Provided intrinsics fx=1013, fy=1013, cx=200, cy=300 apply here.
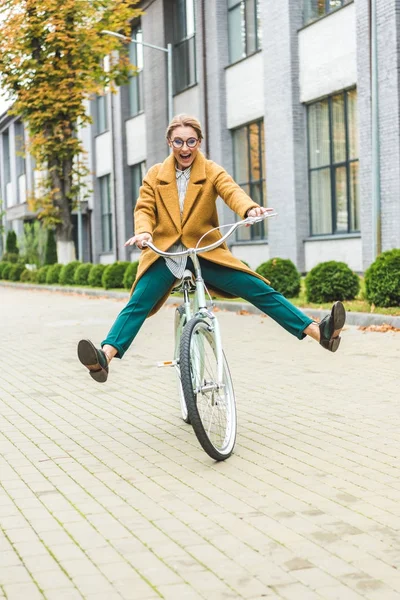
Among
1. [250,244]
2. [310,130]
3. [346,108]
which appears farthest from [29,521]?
[250,244]

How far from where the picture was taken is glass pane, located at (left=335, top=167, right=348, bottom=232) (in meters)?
22.9

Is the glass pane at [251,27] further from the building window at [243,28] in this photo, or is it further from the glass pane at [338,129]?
the glass pane at [338,129]

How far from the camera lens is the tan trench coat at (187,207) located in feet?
19.9

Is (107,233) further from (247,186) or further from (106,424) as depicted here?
(106,424)

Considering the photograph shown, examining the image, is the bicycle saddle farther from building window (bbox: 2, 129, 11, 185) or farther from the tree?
building window (bbox: 2, 129, 11, 185)

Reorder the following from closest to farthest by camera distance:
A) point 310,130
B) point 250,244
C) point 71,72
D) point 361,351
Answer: point 361,351, point 310,130, point 250,244, point 71,72

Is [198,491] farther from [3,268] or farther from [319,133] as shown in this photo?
[3,268]

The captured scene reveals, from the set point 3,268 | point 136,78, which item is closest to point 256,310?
point 136,78

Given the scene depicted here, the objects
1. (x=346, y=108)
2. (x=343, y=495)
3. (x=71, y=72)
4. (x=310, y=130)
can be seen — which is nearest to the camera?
(x=343, y=495)

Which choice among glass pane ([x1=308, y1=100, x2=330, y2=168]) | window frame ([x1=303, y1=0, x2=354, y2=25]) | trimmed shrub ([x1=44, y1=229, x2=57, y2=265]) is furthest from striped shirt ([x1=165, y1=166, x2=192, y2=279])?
trimmed shrub ([x1=44, y1=229, x2=57, y2=265])

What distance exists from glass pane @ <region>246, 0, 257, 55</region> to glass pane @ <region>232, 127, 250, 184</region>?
2.20 metres

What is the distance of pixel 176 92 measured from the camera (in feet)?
107

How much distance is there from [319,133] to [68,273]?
38.4ft

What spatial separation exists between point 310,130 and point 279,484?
19.8m
